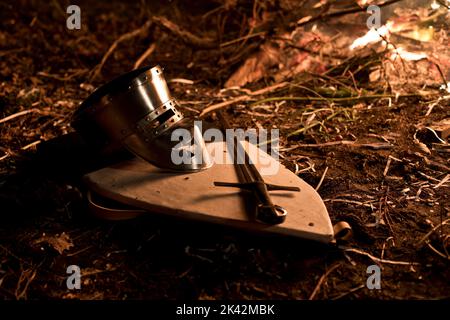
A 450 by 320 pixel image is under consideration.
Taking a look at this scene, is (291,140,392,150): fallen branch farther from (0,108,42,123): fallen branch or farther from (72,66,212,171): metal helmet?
(0,108,42,123): fallen branch

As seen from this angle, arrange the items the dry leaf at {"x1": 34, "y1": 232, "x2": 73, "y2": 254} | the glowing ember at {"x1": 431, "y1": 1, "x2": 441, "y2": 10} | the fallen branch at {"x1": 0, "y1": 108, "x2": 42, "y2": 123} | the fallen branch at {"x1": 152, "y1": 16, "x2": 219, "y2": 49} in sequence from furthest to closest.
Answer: the fallen branch at {"x1": 152, "y1": 16, "x2": 219, "y2": 49}
the glowing ember at {"x1": 431, "y1": 1, "x2": 441, "y2": 10}
the fallen branch at {"x1": 0, "y1": 108, "x2": 42, "y2": 123}
the dry leaf at {"x1": 34, "y1": 232, "x2": 73, "y2": 254}

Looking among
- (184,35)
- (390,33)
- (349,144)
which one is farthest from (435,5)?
(184,35)

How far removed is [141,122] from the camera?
2623 millimetres

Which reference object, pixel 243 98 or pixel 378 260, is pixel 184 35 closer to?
pixel 243 98

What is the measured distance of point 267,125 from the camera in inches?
143

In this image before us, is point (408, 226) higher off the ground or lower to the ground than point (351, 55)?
lower

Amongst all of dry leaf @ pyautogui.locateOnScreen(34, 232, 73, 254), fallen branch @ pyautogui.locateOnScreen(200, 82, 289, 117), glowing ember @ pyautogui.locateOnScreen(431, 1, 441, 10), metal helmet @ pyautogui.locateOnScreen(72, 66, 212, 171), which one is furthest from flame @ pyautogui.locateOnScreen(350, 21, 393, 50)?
dry leaf @ pyautogui.locateOnScreen(34, 232, 73, 254)

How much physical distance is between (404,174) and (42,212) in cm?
218

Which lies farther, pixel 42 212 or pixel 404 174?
pixel 404 174

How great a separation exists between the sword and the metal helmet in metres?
0.21

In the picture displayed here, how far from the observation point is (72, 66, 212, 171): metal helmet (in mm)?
2582

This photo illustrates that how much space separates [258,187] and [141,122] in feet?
2.52
